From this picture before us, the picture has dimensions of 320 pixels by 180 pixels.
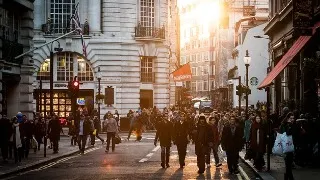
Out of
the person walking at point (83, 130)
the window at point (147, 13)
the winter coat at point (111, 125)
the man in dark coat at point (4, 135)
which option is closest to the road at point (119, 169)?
the man in dark coat at point (4, 135)

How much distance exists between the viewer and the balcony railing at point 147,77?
5988 centimetres

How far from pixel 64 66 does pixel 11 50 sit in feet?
85.0

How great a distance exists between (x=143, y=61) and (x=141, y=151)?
27.5 meters

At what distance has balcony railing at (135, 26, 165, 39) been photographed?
2318 inches

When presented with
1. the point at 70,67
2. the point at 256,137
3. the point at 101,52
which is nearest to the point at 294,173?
the point at 256,137

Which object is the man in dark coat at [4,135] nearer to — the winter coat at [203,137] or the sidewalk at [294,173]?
the winter coat at [203,137]

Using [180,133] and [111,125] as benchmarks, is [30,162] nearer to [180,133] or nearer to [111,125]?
[180,133]

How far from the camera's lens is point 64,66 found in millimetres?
58219

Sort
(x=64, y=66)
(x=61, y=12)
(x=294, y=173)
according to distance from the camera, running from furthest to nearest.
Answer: (x=64, y=66)
(x=61, y=12)
(x=294, y=173)

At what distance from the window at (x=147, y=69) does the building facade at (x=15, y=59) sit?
80.0 ft

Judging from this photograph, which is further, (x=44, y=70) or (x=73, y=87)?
(x=44, y=70)

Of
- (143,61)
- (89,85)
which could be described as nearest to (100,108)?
(89,85)

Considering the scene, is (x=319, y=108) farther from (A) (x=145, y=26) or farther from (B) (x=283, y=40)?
(A) (x=145, y=26)

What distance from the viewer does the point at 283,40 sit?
123 ft
